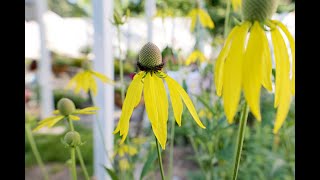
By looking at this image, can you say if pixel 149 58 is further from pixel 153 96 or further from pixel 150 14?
pixel 150 14

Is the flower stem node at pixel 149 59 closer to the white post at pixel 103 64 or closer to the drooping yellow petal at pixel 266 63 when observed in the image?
the drooping yellow petal at pixel 266 63

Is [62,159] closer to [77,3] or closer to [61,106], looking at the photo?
[61,106]

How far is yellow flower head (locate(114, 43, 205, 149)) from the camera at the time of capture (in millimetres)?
Result: 333

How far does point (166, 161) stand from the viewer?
1.58 m

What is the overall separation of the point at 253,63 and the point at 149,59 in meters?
0.15

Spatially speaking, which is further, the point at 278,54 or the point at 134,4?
the point at 134,4

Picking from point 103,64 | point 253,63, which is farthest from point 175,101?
point 103,64

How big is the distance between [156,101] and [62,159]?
1567mm

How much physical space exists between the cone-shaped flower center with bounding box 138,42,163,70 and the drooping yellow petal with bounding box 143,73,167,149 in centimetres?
3

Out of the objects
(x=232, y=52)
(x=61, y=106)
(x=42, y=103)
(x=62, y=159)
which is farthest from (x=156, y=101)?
(x=42, y=103)

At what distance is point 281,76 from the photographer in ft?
0.88

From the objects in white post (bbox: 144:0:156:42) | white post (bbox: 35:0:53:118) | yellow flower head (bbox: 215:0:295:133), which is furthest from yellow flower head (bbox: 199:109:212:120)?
white post (bbox: 35:0:53:118)

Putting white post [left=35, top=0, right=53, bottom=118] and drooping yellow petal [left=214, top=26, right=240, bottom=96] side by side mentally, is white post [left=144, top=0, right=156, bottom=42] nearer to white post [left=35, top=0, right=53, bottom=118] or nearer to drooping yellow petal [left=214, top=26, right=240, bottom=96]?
drooping yellow petal [left=214, top=26, right=240, bottom=96]

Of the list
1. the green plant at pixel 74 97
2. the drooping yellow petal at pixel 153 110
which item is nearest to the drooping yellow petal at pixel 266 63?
the drooping yellow petal at pixel 153 110
